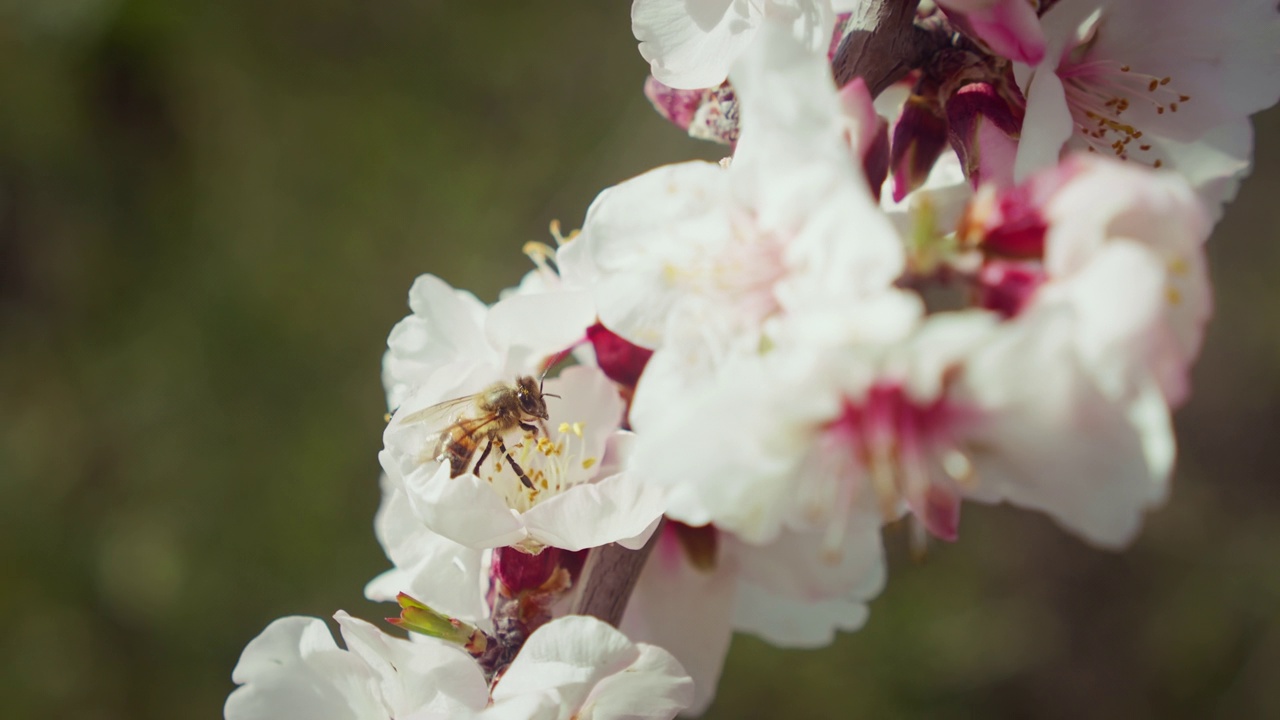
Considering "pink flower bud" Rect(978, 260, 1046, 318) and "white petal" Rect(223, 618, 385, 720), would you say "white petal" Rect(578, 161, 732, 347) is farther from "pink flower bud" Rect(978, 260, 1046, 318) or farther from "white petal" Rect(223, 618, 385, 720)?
"white petal" Rect(223, 618, 385, 720)

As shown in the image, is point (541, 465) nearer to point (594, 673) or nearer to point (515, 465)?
point (515, 465)

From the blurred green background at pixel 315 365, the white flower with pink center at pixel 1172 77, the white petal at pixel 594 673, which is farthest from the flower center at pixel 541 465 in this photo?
the blurred green background at pixel 315 365

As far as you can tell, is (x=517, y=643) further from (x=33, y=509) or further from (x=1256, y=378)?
(x=1256, y=378)

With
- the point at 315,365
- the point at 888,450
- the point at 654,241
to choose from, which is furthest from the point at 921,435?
the point at 315,365

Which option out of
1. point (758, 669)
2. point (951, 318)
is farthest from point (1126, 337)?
point (758, 669)

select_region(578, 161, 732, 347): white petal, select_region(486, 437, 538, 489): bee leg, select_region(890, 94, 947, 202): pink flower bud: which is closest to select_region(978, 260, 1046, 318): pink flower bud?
select_region(578, 161, 732, 347): white petal

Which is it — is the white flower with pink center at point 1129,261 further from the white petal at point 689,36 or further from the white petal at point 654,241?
the white petal at point 689,36
